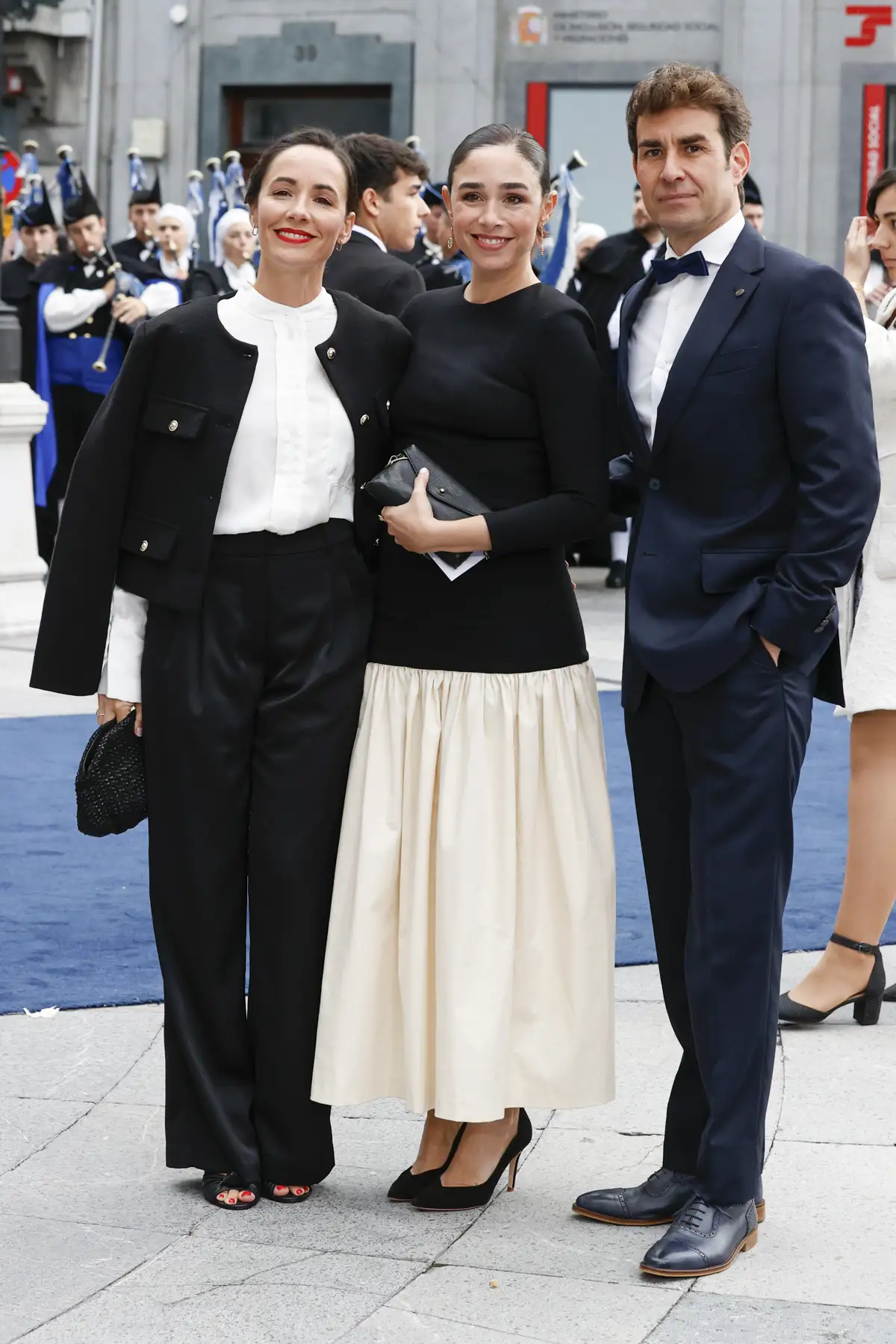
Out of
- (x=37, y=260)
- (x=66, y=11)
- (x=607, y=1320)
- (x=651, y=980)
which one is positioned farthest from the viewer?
(x=66, y=11)

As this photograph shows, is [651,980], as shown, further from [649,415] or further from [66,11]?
[66,11]

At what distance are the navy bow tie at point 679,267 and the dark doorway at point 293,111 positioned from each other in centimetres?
1988

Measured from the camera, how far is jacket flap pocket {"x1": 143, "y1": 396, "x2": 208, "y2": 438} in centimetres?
381

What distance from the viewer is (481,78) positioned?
22.0 meters

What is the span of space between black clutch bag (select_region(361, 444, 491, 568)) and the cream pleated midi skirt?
0.29 meters

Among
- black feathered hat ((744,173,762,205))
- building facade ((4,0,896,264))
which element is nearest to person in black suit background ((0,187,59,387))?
black feathered hat ((744,173,762,205))

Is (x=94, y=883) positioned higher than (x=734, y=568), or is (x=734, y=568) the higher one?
(x=734, y=568)

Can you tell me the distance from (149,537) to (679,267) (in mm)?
1067

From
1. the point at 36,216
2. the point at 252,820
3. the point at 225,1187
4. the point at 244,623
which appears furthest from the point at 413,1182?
the point at 36,216

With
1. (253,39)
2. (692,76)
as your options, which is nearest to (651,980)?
(692,76)

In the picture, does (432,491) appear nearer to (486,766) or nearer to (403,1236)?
(486,766)

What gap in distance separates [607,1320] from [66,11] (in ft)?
70.3

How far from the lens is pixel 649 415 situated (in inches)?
144

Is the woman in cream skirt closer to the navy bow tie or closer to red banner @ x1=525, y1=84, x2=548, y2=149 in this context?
the navy bow tie
